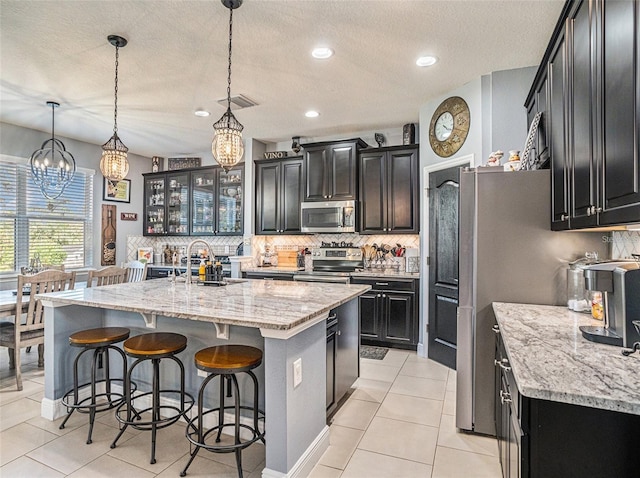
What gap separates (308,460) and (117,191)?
5656mm

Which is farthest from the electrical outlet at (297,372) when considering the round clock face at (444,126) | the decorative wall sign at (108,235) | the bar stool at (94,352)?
the decorative wall sign at (108,235)

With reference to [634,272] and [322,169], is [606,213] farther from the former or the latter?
[322,169]

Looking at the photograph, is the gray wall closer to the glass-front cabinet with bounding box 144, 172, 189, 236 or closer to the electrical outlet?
the electrical outlet

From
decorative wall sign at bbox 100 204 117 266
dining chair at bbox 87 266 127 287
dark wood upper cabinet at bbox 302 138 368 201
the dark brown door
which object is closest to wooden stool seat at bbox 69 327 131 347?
dining chair at bbox 87 266 127 287

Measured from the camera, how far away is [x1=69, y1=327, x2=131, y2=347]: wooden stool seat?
8.05ft

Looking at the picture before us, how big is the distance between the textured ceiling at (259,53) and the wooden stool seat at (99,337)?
2218mm

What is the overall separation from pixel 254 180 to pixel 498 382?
4443 mm

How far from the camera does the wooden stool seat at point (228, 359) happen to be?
6.43ft

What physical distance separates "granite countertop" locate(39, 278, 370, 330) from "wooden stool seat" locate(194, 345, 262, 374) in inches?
9.9

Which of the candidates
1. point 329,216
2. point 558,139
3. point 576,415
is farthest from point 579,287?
point 329,216

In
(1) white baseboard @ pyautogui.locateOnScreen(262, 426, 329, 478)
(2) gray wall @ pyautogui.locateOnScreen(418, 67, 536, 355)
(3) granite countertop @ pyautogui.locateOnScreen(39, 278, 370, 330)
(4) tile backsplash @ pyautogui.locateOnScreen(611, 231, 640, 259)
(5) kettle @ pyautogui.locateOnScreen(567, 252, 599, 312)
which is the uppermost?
(2) gray wall @ pyautogui.locateOnScreen(418, 67, 536, 355)

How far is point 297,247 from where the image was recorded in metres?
5.72

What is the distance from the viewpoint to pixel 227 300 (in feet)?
7.90

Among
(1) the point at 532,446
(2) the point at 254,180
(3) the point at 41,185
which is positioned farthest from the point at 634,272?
(3) the point at 41,185
